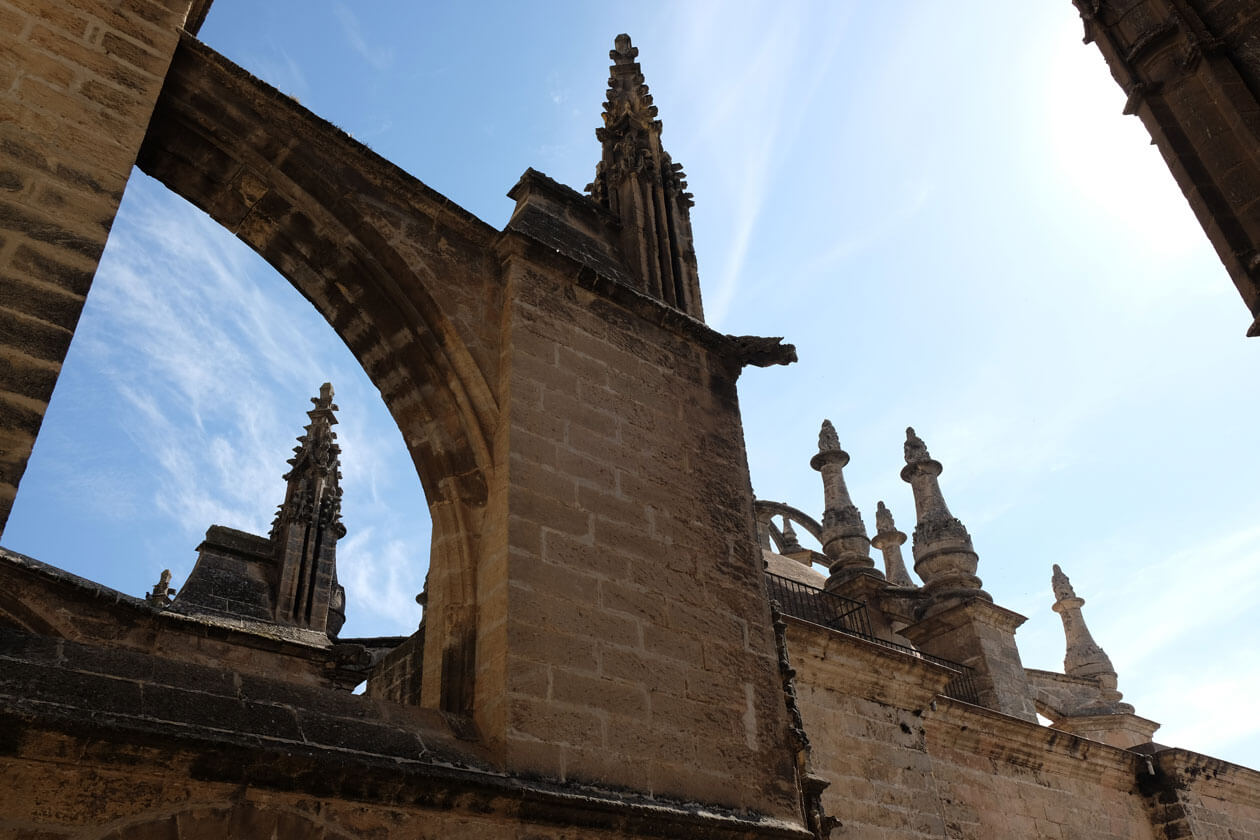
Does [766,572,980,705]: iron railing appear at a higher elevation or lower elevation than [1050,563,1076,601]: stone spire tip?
lower

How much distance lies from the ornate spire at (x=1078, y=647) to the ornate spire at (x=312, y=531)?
12838 mm

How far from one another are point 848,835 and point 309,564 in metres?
6.00

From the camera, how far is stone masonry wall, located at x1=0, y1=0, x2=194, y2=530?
10.8 feet

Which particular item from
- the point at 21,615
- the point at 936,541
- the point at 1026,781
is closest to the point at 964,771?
the point at 1026,781

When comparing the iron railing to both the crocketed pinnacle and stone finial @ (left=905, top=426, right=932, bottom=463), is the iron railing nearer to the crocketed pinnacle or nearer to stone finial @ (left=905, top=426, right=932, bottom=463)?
stone finial @ (left=905, top=426, right=932, bottom=463)

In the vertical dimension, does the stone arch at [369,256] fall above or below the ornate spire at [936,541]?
below

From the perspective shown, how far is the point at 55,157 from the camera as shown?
147 inches

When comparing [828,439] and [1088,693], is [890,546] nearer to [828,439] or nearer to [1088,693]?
[828,439]

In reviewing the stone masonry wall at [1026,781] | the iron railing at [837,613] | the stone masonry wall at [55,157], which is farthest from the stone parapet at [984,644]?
the stone masonry wall at [55,157]

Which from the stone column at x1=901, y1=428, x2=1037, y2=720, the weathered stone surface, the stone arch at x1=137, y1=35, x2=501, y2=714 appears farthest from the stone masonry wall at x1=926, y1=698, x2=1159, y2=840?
the stone arch at x1=137, y1=35, x2=501, y2=714

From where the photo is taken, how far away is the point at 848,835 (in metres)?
7.22

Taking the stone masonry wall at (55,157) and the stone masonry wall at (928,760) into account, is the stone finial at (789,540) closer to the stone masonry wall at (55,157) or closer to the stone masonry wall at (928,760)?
the stone masonry wall at (928,760)

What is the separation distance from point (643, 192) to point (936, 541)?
7829mm

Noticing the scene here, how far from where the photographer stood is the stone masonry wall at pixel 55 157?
10.8 feet
